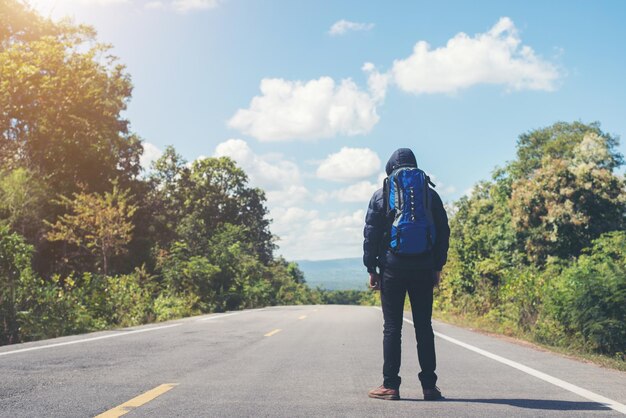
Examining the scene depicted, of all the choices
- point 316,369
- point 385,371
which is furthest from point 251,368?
point 385,371

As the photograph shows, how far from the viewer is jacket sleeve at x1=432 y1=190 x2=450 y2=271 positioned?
5.38 m

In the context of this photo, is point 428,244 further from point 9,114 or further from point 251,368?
point 9,114

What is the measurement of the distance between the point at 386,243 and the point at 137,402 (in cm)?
246

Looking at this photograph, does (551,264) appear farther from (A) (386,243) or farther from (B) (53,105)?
(B) (53,105)

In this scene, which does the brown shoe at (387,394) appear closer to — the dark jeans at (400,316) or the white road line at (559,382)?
the dark jeans at (400,316)

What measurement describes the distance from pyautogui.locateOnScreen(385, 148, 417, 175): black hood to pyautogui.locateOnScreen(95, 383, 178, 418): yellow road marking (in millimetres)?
2865

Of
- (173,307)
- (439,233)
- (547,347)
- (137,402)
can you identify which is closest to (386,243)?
(439,233)

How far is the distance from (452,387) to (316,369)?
1.71m

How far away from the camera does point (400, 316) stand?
18.0 ft

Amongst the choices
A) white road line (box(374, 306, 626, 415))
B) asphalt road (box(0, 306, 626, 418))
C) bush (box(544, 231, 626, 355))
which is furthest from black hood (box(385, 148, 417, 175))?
bush (box(544, 231, 626, 355))

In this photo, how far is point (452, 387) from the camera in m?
6.04

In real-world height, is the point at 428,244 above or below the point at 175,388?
above

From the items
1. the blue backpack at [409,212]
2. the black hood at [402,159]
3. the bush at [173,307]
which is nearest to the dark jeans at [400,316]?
the blue backpack at [409,212]

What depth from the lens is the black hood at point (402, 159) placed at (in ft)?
18.0
